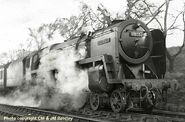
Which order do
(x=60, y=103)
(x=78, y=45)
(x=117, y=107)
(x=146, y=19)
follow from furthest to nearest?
(x=146, y=19), (x=60, y=103), (x=78, y=45), (x=117, y=107)

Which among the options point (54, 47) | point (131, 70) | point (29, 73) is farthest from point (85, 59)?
point (29, 73)

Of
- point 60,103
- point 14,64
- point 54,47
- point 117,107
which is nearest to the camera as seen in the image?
point 117,107

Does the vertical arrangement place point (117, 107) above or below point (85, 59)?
below

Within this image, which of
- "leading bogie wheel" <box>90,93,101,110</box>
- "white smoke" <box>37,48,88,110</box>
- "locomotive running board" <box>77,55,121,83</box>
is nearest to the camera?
"locomotive running board" <box>77,55,121,83</box>

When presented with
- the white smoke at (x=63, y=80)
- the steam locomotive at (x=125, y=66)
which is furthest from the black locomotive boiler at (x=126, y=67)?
the white smoke at (x=63, y=80)

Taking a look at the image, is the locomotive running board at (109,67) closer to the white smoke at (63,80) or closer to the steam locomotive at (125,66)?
the steam locomotive at (125,66)

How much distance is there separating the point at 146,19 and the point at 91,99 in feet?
47.8

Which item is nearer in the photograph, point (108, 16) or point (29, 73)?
point (29, 73)

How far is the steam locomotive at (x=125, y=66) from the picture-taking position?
9680 mm

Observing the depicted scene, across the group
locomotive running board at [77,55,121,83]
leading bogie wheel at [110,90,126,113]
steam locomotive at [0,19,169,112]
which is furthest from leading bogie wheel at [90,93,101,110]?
locomotive running board at [77,55,121,83]

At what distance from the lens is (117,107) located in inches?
396

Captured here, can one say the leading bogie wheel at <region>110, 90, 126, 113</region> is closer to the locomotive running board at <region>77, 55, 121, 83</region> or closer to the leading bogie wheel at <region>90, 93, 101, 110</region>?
the locomotive running board at <region>77, 55, 121, 83</region>

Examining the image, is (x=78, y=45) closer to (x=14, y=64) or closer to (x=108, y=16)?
(x=14, y=64)

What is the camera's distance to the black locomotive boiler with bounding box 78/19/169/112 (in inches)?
380
